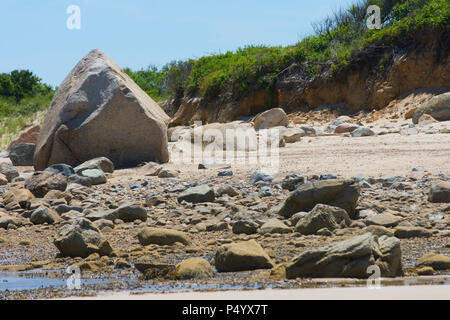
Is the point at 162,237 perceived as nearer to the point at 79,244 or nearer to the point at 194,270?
the point at 79,244

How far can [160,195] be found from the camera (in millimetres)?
8320

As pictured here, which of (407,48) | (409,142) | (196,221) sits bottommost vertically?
(196,221)

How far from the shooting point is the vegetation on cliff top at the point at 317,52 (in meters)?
17.4

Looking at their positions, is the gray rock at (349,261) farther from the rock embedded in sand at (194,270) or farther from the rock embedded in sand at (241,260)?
the rock embedded in sand at (194,270)

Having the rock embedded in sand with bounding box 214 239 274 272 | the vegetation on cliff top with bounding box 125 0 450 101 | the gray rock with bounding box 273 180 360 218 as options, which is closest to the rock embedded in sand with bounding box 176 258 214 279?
the rock embedded in sand with bounding box 214 239 274 272

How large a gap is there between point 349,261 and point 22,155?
32.0 ft

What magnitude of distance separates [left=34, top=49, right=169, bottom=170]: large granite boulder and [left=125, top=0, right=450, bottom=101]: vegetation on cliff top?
876 centimetres

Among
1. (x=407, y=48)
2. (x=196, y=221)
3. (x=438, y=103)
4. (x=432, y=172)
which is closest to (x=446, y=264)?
(x=196, y=221)

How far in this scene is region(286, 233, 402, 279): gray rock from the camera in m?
4.30

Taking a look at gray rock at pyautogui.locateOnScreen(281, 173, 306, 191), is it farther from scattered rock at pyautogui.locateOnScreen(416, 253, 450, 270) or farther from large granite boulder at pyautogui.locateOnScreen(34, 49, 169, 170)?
scattered rock at pyautogui.locateOnScreen(416, 253, 450, 270)

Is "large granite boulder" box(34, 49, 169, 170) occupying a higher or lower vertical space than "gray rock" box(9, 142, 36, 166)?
higher

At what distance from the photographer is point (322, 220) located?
6145 mm

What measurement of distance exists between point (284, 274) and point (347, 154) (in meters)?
5.99
